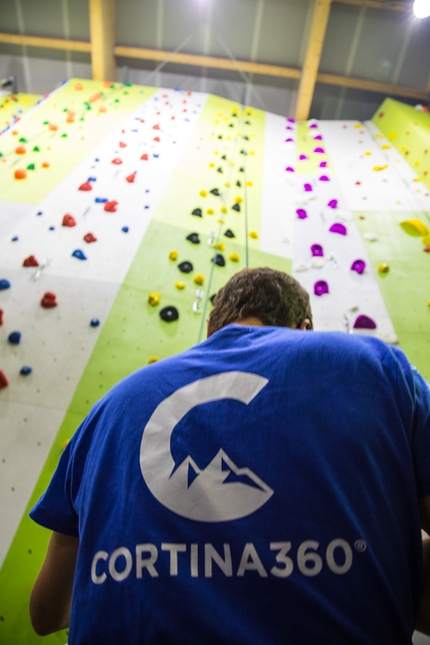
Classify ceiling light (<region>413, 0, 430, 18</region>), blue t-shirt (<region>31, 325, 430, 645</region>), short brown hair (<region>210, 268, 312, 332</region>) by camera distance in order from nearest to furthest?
blue t-shirt (<region>31, 325, 430, 645</region>)
short brown hair (<region>210, 268, 312, 332</region>)
ceiling light (<region>413, 0, 430, 18</region>)

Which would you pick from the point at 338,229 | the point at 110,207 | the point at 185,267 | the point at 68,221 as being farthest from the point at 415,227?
the point at 68,221

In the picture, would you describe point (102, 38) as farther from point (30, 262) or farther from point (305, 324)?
point (305, 324)

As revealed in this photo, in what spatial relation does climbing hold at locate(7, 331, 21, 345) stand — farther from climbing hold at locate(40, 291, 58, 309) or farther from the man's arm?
the man's arm

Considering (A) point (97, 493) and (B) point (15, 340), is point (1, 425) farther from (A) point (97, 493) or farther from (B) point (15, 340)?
(A) point (97, 493)

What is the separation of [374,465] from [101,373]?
1.27 m

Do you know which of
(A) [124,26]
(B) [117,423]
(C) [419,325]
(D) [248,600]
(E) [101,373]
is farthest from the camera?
(A) [124,26]

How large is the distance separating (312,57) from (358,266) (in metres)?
3.08

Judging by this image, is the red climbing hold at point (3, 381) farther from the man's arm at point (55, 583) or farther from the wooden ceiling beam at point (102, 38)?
the wooden ceiling beam at point (102, 38)

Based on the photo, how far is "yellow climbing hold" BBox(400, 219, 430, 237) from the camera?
2.77 m

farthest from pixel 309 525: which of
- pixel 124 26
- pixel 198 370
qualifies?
pixel 124 26

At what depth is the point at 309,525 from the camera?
62 centimetres

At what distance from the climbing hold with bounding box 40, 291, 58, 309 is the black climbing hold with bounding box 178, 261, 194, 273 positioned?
2.20ft

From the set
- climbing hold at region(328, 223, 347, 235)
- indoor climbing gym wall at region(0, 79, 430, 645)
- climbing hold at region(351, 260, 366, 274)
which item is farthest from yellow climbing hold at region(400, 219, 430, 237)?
climbing hold at region(351, 260, 366, 274)

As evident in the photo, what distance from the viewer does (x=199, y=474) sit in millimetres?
659
